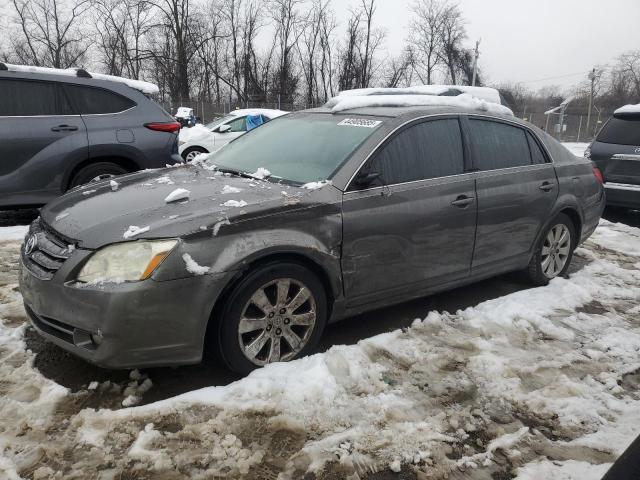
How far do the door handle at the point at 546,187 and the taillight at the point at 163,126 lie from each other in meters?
4.30

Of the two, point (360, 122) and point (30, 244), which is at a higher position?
point (360, 122)

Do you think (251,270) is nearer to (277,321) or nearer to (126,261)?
(277,321)

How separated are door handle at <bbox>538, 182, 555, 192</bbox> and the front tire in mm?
2472

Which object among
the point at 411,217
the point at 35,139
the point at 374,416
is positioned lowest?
the point at 374,416

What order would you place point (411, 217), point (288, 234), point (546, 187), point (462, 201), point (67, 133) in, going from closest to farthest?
1. point (288, 234)
2. point (411, 217)
3. point (462, 201)
4. point (546, 187)
5. point (67, 133)

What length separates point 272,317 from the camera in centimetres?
304

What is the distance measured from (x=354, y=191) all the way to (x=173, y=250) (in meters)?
1.23

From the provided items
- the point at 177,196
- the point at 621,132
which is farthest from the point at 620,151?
the point at 177,196

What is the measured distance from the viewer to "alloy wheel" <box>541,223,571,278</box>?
4879 mm

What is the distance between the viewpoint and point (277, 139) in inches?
161

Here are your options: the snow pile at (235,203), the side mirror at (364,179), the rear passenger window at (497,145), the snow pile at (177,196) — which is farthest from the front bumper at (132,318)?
the rear passenger window at (497,145)

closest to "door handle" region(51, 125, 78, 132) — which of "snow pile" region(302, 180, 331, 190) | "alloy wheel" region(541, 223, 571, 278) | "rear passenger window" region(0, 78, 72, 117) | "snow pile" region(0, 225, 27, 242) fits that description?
"rear passenger window" region(0, 78, 72, 117)

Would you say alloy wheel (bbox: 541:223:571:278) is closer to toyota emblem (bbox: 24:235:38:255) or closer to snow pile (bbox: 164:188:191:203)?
snow pile (bbox: 164:188:191:203)

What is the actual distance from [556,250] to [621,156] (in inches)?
141
